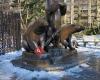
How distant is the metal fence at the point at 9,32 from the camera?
14391 mm

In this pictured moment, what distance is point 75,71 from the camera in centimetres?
1000

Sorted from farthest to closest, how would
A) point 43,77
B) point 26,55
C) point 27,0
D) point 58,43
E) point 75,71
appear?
point 27,0 < point 58,43 < point 26,55 < point 75,71 < point 43,77

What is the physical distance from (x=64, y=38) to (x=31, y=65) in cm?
239

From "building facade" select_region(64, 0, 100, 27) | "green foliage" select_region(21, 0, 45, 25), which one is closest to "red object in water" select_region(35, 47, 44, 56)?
"green foliage" select_region(21, 0, 45, 25)

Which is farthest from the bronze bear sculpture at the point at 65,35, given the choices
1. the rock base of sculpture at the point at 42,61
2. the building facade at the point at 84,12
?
the building facade at the point at 84,12

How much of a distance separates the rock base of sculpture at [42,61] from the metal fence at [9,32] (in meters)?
3.34

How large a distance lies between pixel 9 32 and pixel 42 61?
513 centimetres

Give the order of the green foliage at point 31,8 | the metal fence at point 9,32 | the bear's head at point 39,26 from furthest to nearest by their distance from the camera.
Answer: the green foliage at point 31,8, the metal fence at point 9,32, the bear's head at point 39,26

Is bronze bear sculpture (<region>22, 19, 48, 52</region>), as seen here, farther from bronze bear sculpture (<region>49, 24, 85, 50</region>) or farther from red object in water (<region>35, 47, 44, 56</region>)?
bronze bear sculpture (<region>49, 24, 85, 50</region>)

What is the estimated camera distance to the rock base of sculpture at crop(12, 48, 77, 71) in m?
10.0

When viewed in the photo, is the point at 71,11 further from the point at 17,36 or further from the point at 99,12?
the point at 17,36

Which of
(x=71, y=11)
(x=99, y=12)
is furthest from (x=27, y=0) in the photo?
(x=99, y=12)

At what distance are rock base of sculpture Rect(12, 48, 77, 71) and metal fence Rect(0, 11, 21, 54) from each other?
334cm

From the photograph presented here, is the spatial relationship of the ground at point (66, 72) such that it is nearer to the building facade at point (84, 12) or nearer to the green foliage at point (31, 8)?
the green foliage at point (31, 8)
